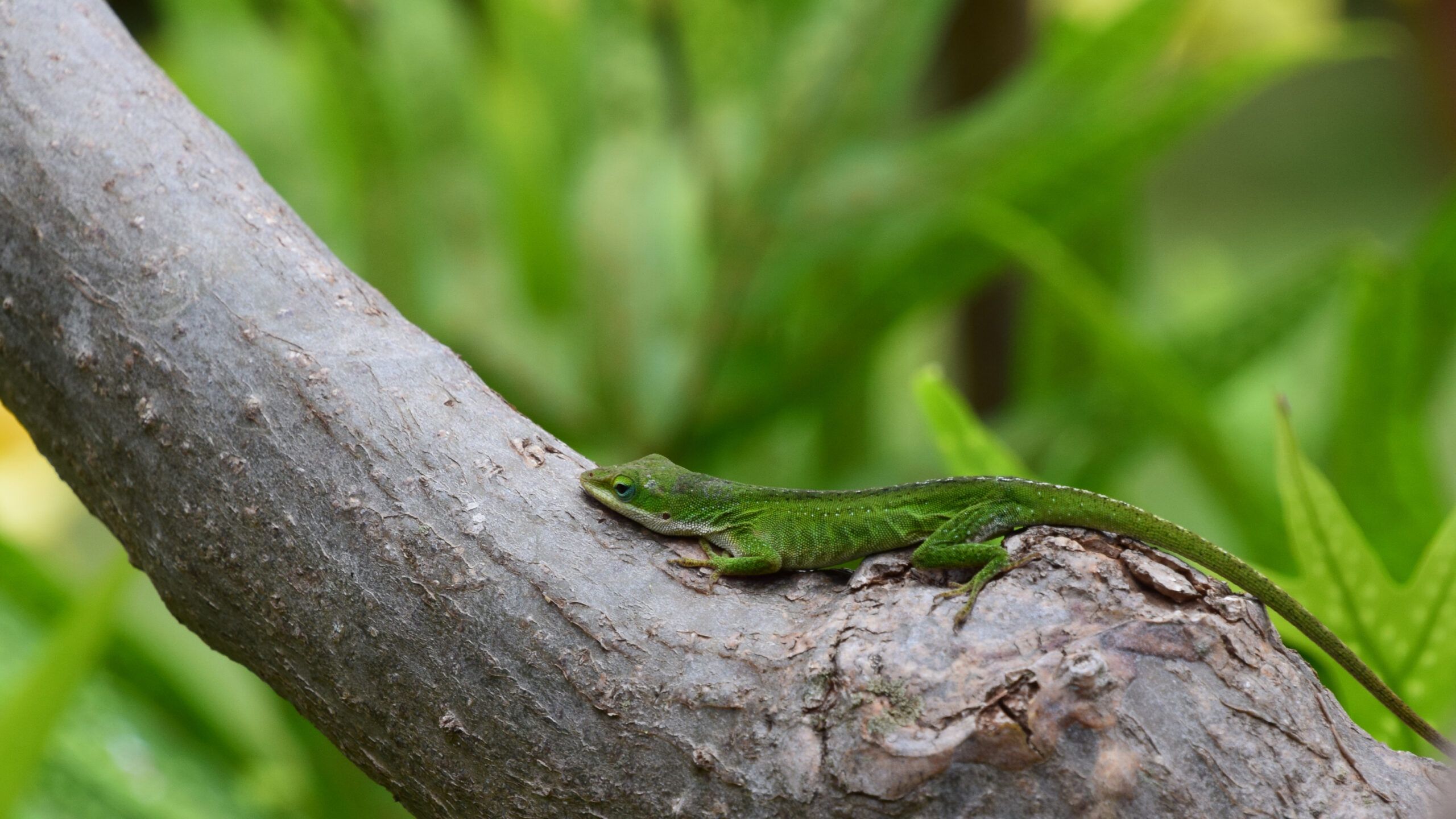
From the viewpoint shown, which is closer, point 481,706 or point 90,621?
point 481,706

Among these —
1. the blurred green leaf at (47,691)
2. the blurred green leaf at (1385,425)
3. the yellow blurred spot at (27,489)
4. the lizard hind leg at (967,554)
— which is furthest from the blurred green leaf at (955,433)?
the yellow blurred spot at (27,489)

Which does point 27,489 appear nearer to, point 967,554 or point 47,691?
point 47,691

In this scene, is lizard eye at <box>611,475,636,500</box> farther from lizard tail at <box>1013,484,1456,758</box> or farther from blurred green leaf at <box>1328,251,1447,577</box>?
blurred green leaf at <box>1328,251,1447,577</box>

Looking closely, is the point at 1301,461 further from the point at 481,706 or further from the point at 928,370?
the point at 481,706

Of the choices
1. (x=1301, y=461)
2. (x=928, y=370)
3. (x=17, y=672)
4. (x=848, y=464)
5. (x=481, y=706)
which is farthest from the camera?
(x=848, y=464)

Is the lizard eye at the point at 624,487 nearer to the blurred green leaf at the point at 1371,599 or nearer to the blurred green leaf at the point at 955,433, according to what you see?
the blurred green leaf at the point at 955,433

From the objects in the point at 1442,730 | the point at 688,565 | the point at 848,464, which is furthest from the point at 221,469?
the point at 848,464

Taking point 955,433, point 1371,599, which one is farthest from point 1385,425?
point 955,433
